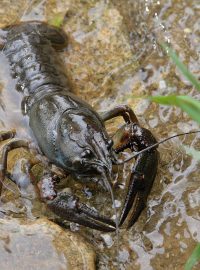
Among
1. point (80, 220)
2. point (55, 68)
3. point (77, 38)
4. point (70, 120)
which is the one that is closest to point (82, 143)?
point (70, 120)

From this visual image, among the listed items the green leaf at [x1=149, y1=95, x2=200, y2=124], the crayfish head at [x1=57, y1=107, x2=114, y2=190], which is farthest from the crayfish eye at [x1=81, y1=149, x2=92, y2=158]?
the green leaf at [x1=149, y1=95, x2=200, y2=124]

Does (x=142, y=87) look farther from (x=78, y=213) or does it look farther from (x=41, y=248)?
(x=41, y=248)

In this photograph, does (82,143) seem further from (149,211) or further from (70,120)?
(149,211)

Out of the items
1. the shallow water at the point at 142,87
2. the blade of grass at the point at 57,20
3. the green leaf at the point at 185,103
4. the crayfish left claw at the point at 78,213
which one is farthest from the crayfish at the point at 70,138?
the green leaf at the point at 185,103

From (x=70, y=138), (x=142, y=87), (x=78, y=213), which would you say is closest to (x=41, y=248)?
(x=78, y=213)

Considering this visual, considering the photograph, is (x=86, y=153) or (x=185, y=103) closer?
(x=185, y=103)

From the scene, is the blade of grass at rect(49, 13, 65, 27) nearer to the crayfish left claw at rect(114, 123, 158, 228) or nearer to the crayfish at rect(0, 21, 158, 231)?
the crayfish at rect(0, 21, 158, 231)
